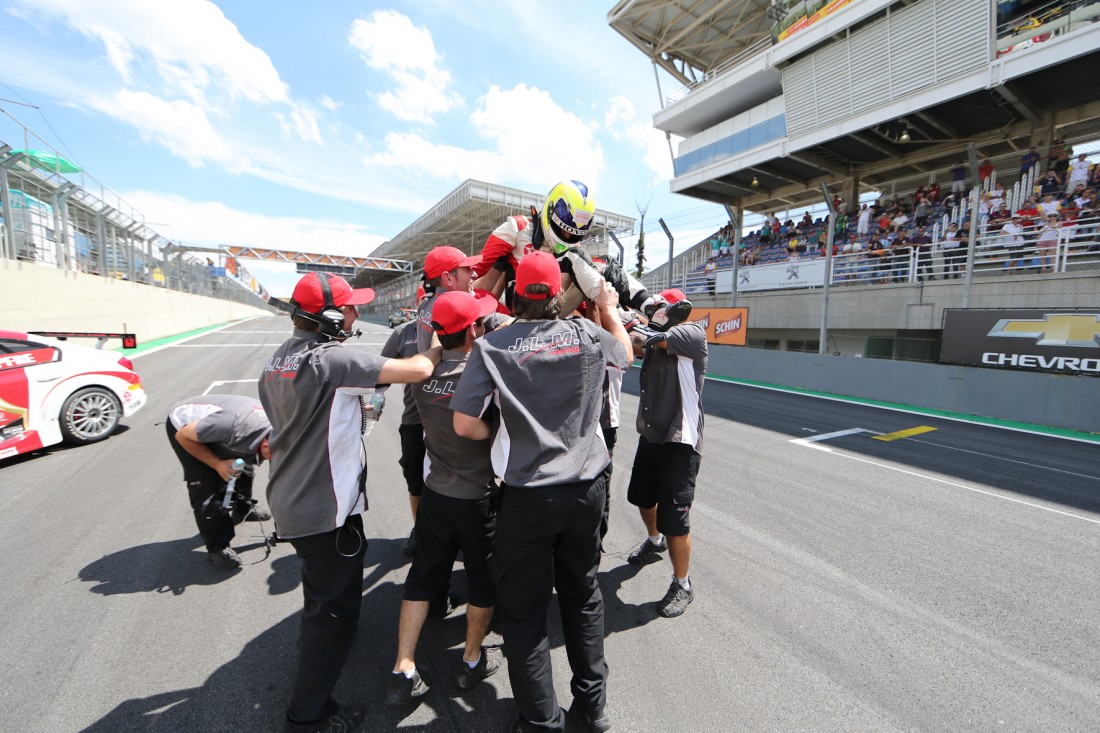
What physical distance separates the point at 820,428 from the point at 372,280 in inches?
3726

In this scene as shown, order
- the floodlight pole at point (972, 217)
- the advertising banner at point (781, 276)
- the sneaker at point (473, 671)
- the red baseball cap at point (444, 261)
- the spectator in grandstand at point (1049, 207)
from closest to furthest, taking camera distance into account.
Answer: the sneaker at point (473, 671) < the red baseball cap at point (444, 261) < the floodlight pole at point (972, 217) < the spectator in grandstand at point (1049, 207) < the advertising banner at point (781, 276)

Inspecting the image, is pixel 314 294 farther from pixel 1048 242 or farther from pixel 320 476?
pixel 1048 242

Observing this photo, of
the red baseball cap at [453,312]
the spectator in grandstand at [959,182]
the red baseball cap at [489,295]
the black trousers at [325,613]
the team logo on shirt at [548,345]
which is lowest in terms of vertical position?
the black trousers at [325,613]

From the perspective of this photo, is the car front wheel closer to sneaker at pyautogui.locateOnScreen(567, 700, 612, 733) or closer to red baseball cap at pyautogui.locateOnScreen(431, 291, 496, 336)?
red baseball cap at pyautogui.locateOnScreen(431, 291, 496, 336)

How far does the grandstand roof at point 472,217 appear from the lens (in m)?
36.7

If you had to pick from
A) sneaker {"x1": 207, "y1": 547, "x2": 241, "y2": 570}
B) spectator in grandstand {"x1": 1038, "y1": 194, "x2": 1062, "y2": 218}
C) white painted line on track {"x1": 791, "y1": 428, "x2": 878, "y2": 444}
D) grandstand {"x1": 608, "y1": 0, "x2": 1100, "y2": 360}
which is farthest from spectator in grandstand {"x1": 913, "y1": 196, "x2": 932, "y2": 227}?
sneaker {"x1": 207, "y1": 547, "x2": 241, "y2": 570}

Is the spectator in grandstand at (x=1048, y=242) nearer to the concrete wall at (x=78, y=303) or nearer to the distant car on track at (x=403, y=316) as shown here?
the distant car on track at (x=403, y=316)

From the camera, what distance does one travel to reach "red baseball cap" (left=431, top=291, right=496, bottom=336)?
205cm

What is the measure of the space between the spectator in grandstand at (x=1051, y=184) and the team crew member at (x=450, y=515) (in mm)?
16673

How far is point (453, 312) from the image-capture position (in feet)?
6.71

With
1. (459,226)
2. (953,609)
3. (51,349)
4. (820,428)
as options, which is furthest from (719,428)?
(459,226)

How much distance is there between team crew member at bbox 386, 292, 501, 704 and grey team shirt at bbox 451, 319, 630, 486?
1.00ft

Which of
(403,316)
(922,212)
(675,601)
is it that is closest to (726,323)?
(922,212)

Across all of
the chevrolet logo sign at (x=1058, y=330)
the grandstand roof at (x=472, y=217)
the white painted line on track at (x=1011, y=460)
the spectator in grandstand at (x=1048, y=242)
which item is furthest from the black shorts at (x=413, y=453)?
the grandstand roof at (x=472, y=217)
